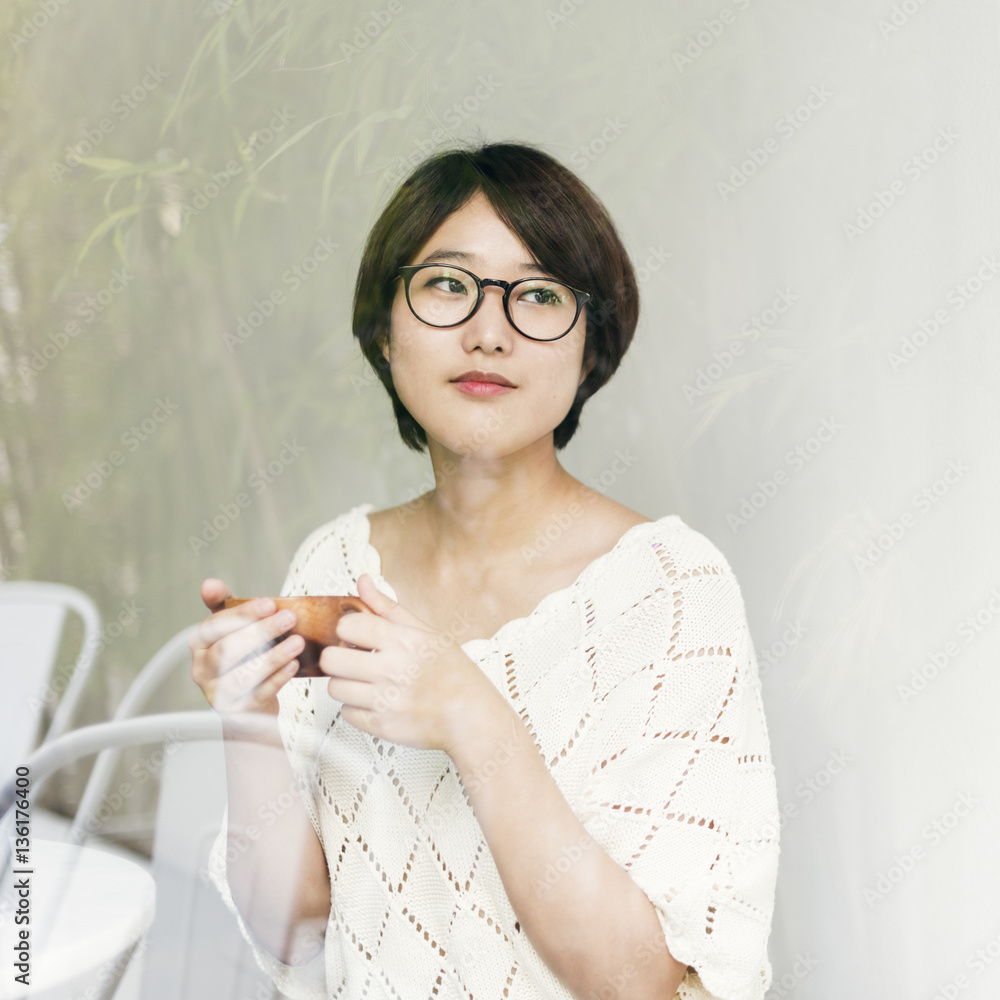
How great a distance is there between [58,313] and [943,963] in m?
1.00

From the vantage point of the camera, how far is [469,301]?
77 centimetres

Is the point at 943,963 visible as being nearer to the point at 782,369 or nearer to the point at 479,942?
the point at 479,942

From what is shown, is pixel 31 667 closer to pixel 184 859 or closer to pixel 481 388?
pixel 184 859

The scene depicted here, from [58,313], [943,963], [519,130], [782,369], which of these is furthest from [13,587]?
[943,963]

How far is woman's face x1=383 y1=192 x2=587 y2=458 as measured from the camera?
77cm

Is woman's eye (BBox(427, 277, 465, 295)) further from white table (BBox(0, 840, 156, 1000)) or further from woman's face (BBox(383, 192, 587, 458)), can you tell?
white table (BBox(0, 840, 156, 1000))

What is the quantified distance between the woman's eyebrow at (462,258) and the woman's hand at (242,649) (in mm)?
305

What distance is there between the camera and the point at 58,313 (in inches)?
27.9
